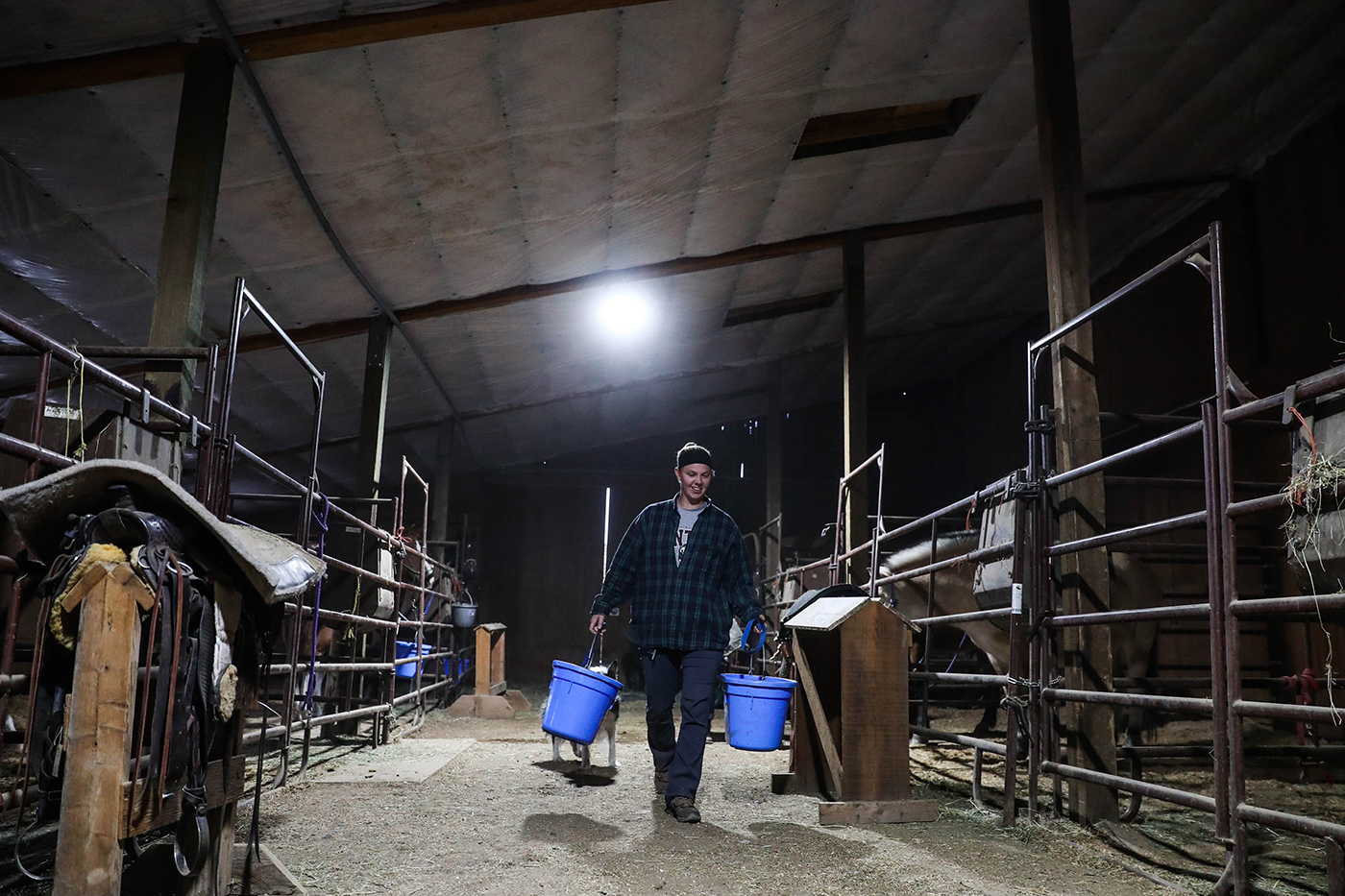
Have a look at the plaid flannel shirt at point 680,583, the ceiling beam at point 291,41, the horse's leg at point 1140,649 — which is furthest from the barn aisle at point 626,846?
the ceiling beam at point 291,41

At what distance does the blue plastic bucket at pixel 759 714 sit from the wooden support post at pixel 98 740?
328 cm

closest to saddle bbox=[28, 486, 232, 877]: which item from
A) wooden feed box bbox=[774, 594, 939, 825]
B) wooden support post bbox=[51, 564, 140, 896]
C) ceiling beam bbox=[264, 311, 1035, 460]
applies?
wooden support post bbox=[51, 564, 140, 896]

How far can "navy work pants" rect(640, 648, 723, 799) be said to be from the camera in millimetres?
4004

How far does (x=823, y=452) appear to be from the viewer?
18.0 meters

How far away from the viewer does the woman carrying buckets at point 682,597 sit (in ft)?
13.8

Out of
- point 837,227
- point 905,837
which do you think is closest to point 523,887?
point 905,837

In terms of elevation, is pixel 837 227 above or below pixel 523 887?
above

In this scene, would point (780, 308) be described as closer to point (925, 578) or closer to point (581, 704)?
point (925, 578)

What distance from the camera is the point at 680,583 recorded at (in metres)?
4.31

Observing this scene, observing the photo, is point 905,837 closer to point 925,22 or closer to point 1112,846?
point 1112,846

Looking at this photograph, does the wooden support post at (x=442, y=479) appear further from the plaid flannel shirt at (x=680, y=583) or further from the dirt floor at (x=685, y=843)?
the plaid flannel shirt at (x=680, y=583)

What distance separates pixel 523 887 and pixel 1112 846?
229cm

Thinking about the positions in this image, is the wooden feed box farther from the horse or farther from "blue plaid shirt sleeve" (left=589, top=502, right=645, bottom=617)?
the horse

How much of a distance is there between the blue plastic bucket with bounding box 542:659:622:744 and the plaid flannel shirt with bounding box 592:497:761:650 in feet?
1.57
